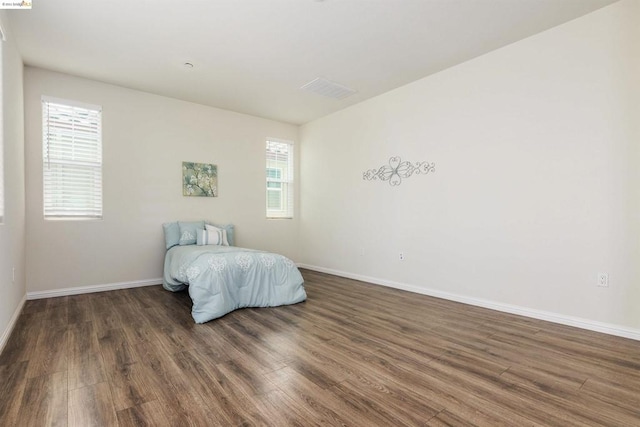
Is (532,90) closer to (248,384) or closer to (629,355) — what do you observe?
(629,355)

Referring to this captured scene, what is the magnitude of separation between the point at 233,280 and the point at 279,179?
9.99ft

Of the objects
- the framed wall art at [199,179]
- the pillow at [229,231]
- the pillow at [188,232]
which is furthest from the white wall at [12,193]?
the pillow at [229,231]

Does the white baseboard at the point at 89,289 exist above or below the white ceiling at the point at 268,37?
below

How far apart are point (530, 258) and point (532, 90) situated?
1673 millimetres

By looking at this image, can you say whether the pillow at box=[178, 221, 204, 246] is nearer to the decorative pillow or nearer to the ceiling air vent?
the decorative pillow

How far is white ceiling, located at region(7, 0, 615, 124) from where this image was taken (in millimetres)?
2682

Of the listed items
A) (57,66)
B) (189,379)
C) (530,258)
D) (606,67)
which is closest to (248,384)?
(189,379)

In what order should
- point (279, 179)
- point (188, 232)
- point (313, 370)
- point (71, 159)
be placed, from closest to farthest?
point (313, 370), point (71, 159), point (188, 232), point (279, 179)

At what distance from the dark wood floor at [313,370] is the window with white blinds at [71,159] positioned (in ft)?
4.32

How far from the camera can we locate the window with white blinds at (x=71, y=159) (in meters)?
3.86

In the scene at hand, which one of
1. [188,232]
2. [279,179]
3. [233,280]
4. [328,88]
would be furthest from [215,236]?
[328,88]

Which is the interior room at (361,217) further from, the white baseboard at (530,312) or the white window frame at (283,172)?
the white window frame at (283,172)

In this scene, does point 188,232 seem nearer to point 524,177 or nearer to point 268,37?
point 268,37

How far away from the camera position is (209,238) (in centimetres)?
454
